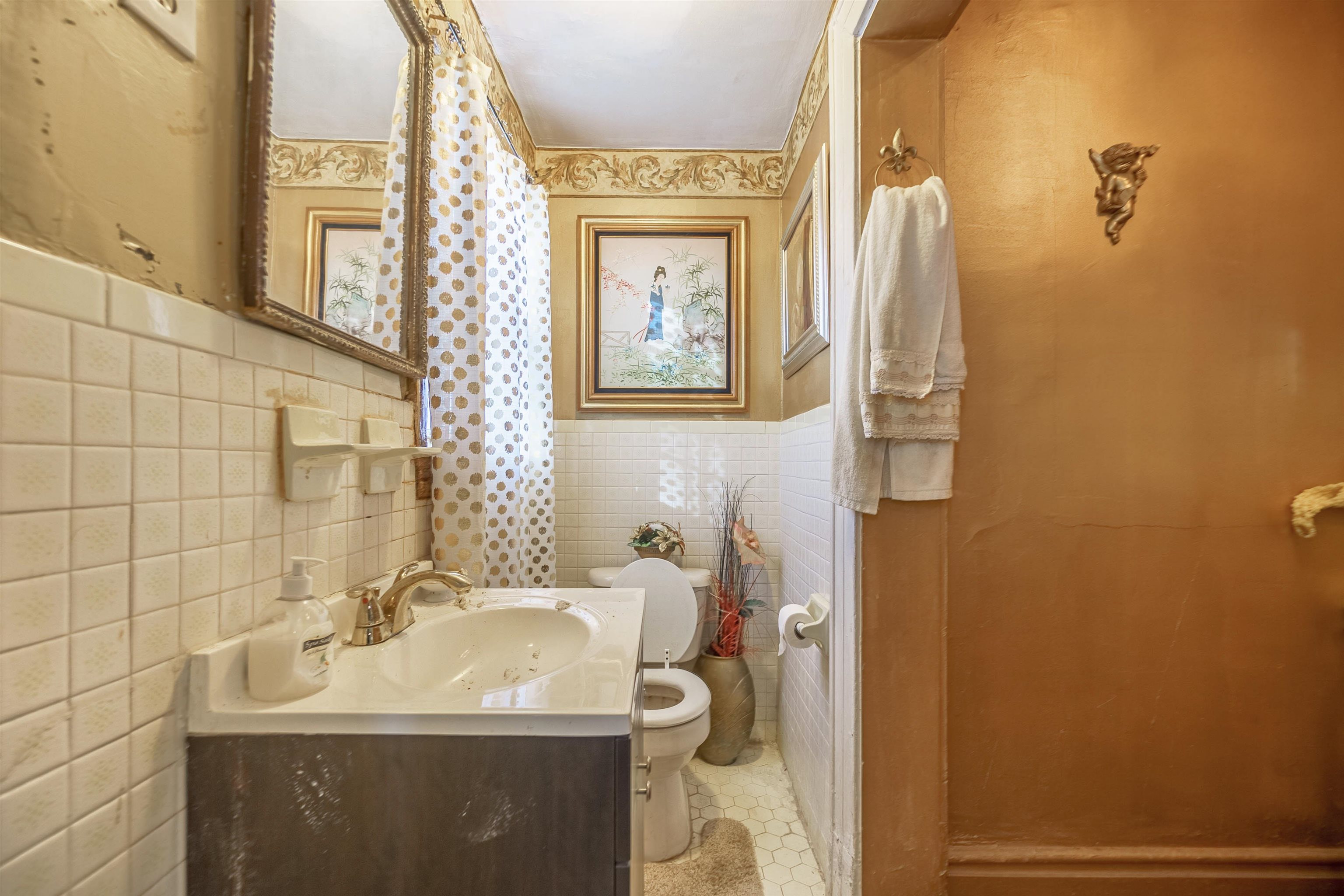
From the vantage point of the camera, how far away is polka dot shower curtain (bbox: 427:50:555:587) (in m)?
1.28

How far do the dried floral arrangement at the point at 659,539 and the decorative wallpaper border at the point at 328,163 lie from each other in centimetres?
146

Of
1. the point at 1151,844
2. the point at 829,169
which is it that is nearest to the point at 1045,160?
the point at 829,169

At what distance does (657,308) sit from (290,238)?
5.29 ft

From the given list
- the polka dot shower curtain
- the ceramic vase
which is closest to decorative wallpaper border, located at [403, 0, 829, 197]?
→ the polka dot shower curtain

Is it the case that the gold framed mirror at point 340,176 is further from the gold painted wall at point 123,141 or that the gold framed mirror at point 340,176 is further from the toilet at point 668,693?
the toilet at point 668,693

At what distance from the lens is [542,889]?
2.03ft

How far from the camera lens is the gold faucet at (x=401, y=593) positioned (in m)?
0.89

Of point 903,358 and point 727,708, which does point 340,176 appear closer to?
point 903,358

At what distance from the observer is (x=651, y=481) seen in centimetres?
229

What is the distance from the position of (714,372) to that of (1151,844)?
1.88m

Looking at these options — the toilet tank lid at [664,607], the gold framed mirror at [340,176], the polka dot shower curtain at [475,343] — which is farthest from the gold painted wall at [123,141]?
the toilet tank lid at [664,607]

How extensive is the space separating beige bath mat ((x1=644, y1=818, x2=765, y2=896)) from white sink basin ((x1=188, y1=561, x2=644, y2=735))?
87 centimetres

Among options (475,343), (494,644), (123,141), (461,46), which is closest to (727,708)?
(494,644)

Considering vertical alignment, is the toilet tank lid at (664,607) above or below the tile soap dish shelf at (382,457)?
below
